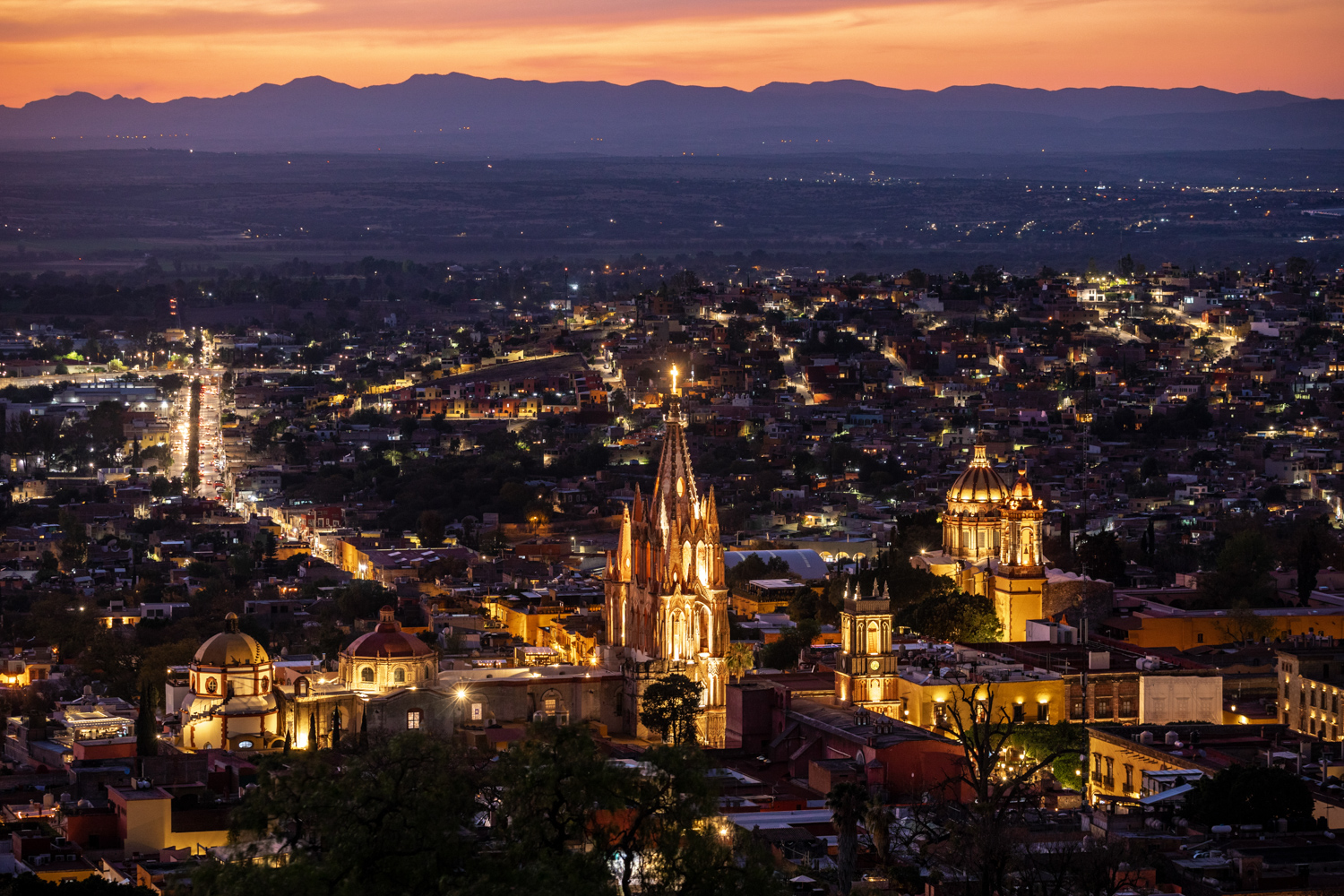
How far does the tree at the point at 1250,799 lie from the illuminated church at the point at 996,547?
75.1ft

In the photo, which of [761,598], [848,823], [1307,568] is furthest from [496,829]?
[1307,568]

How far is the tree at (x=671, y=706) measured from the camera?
161 feet

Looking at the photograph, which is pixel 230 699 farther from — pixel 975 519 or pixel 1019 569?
pixel 975 519

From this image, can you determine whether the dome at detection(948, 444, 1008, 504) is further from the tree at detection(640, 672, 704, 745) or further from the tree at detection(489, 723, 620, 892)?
the tree at detection(489, 723, 620, 892)

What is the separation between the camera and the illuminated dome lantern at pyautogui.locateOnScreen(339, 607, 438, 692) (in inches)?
2005

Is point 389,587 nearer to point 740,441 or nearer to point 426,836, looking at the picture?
point 740,441

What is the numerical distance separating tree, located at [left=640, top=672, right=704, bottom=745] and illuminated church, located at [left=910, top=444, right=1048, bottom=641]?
43.4ft

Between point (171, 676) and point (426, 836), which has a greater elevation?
point (426, 836)

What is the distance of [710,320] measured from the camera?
5920 inches

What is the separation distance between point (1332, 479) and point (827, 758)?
60834 mm

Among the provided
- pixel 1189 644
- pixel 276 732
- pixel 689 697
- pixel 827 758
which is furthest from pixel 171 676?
pixel 1189 644

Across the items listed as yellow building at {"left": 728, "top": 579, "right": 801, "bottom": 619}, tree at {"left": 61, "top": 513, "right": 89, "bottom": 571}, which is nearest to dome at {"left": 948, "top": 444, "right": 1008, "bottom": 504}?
yellow building at {"left": 728, "top": 579, "right": 801, "bottom": 619}

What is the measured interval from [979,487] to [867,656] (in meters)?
13.4

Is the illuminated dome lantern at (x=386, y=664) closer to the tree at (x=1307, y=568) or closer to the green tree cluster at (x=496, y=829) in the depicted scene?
the green tree cluster at (x=496, y=829)
